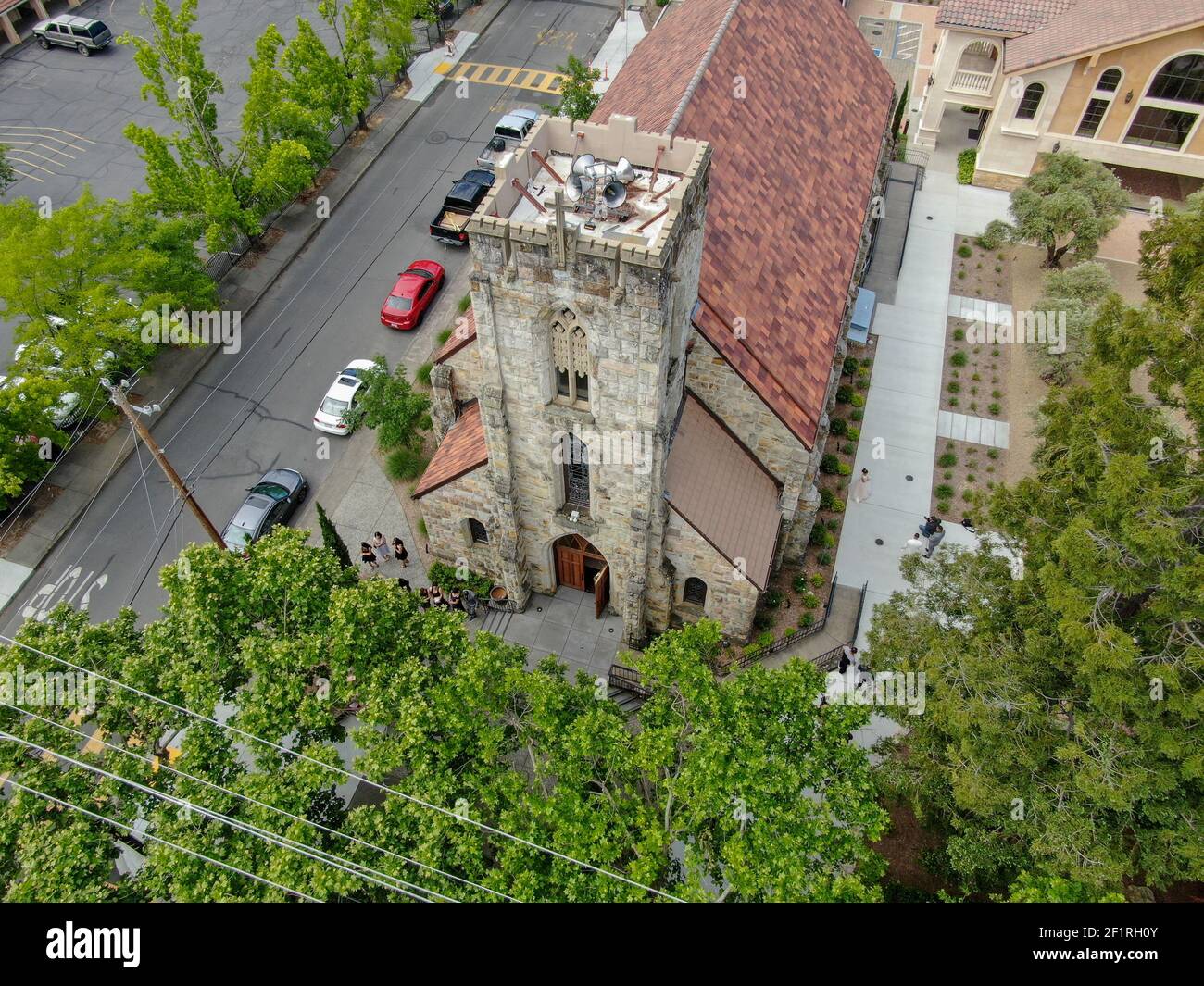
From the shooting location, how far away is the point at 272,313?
45750mm

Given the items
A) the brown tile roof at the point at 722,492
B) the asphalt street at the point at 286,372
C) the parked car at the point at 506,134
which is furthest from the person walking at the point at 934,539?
the parked car at the point at 506,134

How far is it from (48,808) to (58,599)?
17034mm

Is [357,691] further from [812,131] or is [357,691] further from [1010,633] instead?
[812,131]

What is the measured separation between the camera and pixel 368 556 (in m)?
34.8

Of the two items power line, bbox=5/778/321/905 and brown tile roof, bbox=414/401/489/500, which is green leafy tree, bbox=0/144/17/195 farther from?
power line, bbox=5/778/321/905

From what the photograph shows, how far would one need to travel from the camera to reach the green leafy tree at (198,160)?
125ft

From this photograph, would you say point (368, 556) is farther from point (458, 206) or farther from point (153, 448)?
point (458, 206)

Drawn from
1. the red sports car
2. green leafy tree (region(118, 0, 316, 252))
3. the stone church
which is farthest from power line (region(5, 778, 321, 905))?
the red sports car

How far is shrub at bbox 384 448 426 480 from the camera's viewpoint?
38500mm

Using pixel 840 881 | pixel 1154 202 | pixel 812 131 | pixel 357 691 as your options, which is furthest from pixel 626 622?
pixel 1154 202

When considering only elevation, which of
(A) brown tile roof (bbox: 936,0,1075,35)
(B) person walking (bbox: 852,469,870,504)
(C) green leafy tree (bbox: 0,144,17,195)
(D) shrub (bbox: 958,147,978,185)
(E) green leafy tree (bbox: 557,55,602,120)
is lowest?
(B) person walking (bbox: 852,469,870,504)

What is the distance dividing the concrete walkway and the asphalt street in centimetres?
2267

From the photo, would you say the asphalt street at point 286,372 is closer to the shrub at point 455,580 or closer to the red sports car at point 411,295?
the red sports car at point 411,295

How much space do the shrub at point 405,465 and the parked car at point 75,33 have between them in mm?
47697
